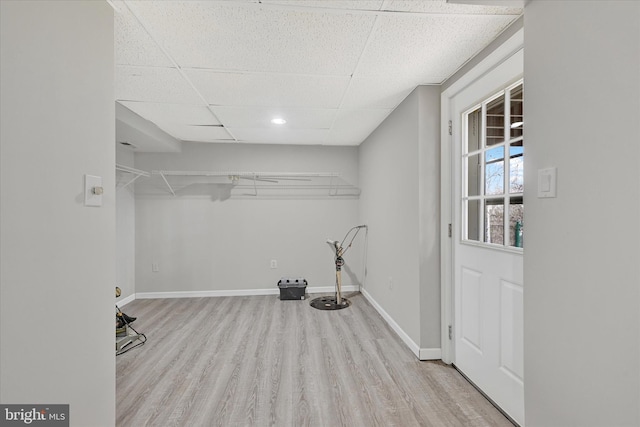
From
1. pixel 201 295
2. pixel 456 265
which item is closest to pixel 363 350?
pixel 456 265

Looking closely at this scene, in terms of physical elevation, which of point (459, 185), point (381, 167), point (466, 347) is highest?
point (381, 167)

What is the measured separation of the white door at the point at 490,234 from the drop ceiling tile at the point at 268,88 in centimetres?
99

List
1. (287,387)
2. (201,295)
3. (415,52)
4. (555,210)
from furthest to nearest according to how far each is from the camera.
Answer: (201,295), (287,387), (415,52), (555,210)

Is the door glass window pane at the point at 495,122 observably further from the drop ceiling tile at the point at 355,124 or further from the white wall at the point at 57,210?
the white wall at the point at 57,210

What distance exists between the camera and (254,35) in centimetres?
157

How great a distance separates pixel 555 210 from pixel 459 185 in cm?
110

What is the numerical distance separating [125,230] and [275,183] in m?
2.10

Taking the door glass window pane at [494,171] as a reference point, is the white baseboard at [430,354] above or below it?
below

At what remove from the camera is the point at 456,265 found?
7.02 ft

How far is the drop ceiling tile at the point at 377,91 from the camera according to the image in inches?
83.4

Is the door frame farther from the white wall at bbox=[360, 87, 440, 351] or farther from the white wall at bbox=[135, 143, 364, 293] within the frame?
the white wall at bbox=[135, 143, 364, 293]

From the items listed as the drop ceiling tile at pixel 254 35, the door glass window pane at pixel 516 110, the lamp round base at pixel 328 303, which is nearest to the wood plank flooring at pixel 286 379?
the lamp round base at pixel 328 303

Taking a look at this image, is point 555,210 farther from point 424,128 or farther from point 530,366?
point 424,128

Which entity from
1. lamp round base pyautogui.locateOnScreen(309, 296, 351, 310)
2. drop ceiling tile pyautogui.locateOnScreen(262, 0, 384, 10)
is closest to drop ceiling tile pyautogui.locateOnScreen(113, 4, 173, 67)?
drop ceiling tile pyautogui.locateOnScreen(262, 0, 384, 10)
